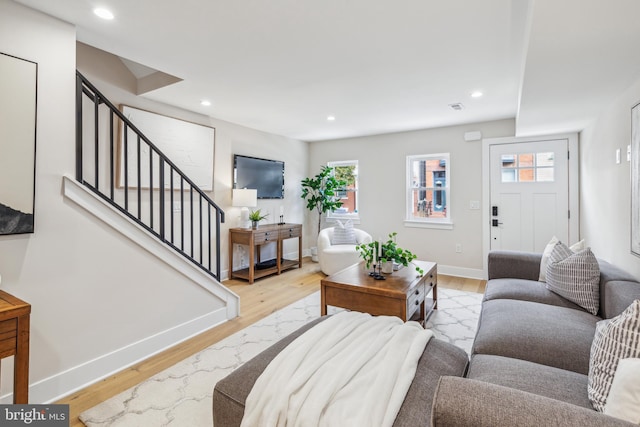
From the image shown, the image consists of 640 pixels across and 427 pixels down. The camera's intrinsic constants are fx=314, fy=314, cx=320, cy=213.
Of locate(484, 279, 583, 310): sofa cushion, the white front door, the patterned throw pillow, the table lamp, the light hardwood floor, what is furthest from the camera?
the table lamp

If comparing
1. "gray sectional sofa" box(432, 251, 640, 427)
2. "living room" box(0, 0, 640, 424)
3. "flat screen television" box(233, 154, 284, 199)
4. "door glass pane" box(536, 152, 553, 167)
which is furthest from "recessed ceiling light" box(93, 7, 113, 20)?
"door glass pane" box(536, 152, 553, 167)

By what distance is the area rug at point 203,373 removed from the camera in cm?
179

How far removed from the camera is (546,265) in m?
2.68

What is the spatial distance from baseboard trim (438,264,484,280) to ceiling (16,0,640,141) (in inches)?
84.6

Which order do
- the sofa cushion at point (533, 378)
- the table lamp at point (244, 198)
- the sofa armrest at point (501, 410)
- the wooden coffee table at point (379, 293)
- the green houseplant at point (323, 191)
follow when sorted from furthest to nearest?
the green houseplant at point (323, 191) → the table lamp at point (244, 198) → the wooden coffee table at point (379, 293) → the sofa cushion at point (533, 378) → the sofa armrest at point (501, 410)

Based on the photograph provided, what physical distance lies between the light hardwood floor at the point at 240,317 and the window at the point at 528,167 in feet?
5.15

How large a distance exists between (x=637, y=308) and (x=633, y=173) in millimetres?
1615

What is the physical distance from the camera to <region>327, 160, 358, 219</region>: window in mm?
5941

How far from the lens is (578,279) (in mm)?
2193

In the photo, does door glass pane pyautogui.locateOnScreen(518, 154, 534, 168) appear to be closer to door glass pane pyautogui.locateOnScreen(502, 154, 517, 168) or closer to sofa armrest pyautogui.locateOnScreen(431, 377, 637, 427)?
door glass pane pyautogui.locateOnScreen(502, 154, 517, 168)

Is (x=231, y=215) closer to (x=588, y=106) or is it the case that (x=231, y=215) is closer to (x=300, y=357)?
(x=300, y=357)

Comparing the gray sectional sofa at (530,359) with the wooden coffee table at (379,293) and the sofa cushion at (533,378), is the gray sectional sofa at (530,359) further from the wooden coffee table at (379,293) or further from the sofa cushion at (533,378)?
the wooden coffee table at (379,293)

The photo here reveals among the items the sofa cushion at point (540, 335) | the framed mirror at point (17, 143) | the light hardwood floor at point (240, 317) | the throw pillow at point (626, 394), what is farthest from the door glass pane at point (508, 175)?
the framed mirror at point (17, 143)

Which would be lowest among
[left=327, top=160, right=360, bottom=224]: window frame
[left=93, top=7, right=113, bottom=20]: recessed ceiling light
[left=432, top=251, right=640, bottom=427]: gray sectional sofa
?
[left=432, top=251, right=640, bottom=427]: gray sectional sofa
